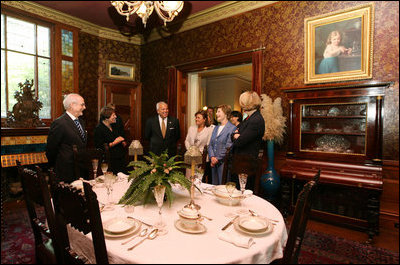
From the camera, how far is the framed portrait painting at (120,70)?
5461 mm

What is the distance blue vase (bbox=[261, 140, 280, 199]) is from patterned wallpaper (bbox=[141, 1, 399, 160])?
2.30 feet

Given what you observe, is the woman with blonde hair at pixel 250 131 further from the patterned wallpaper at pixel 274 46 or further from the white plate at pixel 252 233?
the white plate at pixel 252 233

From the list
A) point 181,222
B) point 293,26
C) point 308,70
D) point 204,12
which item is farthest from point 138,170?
point 204,12

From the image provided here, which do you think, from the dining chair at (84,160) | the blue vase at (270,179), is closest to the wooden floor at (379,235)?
the blue vase at (270,179)

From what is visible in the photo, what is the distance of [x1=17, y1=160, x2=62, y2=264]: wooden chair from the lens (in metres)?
1.24

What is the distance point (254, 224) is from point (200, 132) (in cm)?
258

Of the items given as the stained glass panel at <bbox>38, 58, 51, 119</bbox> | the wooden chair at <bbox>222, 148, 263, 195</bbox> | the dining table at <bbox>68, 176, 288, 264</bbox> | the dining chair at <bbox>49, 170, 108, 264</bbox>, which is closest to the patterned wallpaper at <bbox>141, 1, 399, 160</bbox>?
the wooden chair at <bbox>222, 148, 263, 195</bbox>

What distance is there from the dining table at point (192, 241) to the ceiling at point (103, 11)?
12.8 ft

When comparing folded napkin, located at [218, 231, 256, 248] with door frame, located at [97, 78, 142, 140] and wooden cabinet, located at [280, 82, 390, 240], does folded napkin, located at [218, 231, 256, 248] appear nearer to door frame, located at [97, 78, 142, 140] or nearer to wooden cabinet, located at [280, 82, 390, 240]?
wooden cabinet, located at [280, 82, 390, 240]

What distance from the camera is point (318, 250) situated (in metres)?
2.41

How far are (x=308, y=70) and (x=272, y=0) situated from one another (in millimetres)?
1294

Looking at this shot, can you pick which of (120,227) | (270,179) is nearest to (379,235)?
(270,179)

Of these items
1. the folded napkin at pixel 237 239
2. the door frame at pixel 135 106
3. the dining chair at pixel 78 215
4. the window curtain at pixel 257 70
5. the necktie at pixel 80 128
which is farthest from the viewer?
the door frame at pixel 135 106

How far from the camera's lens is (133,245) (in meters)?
1.06
